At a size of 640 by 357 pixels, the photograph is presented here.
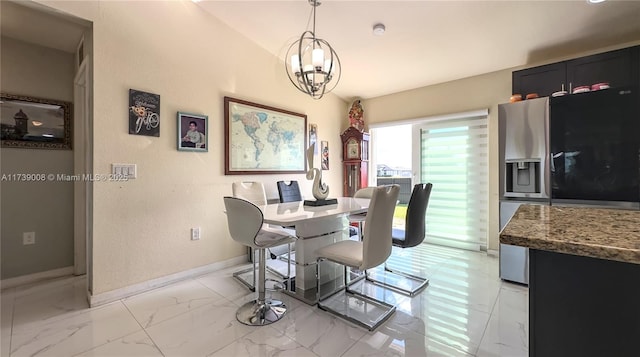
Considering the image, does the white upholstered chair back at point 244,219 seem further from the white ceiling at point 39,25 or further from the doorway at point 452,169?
the doorway at point 452,169

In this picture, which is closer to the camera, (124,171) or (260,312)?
(260,312)

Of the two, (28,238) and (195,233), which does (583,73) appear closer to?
(195,233)

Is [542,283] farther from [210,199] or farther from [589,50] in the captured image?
[589,50]

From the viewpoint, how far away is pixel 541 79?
2764 mm

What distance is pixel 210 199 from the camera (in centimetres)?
298

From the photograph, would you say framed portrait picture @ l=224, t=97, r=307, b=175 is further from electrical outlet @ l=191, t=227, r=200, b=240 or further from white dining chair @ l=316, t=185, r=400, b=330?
white dining chair @ l=316, t=185, r=400, b=330

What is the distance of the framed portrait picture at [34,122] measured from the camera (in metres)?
2.51

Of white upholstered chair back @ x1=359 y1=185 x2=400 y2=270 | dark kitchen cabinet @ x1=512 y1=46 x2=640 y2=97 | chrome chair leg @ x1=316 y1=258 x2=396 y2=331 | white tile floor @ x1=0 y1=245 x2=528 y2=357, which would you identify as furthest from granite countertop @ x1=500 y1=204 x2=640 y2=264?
dark kitchen cabinet @ x1=512 y1=46 x2=640 y2=97

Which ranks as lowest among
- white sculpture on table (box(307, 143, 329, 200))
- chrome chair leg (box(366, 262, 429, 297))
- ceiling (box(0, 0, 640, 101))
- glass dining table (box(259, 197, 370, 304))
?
chrome chair leg (box(366, 262, 429, 297))

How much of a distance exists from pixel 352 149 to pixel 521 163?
2.35m

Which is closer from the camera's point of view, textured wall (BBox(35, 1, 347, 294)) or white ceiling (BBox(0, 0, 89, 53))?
white ceiling (BBox(0, 0, 89, 53))

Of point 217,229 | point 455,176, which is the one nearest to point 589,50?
point 455,176

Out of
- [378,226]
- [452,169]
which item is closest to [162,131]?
[378,226]

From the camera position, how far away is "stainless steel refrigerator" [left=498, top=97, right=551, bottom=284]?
2.46 m
